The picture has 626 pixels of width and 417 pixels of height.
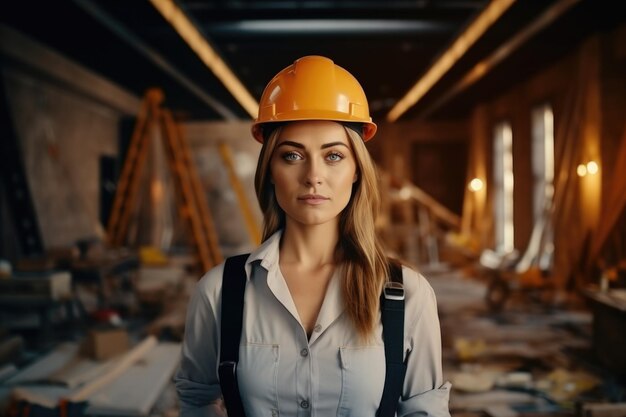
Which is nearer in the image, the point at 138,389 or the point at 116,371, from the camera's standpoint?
the point at 138,389

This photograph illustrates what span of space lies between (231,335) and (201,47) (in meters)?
9.09

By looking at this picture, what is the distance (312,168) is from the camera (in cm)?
171

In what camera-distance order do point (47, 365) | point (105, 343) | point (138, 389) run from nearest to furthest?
point (138, 389) → point (47, 365) → point (105, 343)

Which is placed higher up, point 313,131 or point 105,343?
point 313,131

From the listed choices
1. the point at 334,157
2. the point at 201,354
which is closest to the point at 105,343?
the point at 201,354

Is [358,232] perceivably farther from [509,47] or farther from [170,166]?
[509,47]

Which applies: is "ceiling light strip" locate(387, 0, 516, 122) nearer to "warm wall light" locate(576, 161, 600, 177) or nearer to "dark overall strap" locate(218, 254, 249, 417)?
"warm wall light" locate(576, 161, 600, 177)

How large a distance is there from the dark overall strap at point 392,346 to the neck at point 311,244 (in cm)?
29

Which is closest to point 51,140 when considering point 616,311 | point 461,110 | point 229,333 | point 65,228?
point 65,228

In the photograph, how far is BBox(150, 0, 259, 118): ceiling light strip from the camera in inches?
311

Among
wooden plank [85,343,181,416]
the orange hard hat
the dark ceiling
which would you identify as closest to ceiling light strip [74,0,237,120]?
the dark ceiling

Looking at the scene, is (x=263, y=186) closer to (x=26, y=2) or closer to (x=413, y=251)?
(x=26, y=2)

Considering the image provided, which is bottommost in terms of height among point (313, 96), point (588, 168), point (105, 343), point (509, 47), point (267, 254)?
point (105, 343)

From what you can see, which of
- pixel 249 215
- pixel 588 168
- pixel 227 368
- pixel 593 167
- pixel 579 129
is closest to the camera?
pixel 227 368
